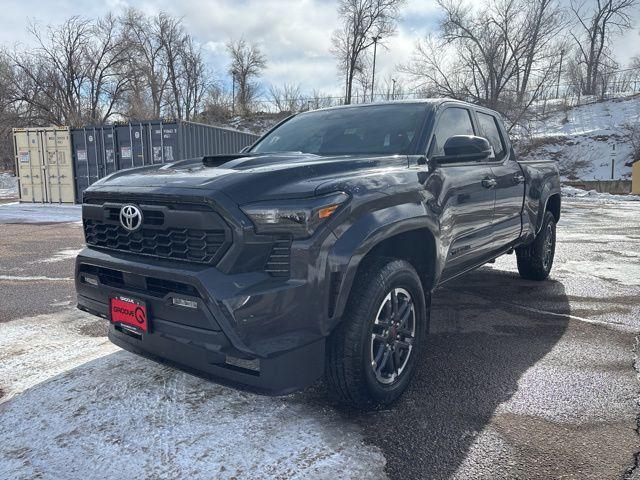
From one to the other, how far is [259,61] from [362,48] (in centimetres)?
1147

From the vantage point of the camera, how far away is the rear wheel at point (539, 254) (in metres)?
5.68

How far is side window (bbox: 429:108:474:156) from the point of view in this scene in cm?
349

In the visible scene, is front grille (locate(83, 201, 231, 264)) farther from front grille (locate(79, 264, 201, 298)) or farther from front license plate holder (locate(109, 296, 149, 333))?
front license plate holder (locate(109, 296, 149, 333))

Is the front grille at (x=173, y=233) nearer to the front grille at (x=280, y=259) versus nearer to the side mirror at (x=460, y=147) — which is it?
the front grille at (x=280, y=259)

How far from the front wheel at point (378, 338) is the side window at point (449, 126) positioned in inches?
42.7

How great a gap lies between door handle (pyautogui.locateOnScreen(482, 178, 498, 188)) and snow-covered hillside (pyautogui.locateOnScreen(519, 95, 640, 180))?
95.3ft

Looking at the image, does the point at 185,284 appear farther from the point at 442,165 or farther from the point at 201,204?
the point at 442,165

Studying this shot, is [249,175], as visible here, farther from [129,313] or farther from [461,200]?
[461,200]

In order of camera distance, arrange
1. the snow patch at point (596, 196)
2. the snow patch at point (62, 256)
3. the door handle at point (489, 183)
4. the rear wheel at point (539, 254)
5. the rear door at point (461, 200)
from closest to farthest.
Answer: the rear door at point (461, 200)
the door handle at point (489, 183)
the rear wheel at point (539, 254)
the snow patch at point (62, 256)
the snow patch at point (596, 196)

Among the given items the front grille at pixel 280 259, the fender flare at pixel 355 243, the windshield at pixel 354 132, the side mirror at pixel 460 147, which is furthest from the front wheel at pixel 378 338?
the windshield at pixel 354 132

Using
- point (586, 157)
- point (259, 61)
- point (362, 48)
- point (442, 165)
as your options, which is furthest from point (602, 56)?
point (442, 165)

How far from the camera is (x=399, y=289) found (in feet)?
9.21

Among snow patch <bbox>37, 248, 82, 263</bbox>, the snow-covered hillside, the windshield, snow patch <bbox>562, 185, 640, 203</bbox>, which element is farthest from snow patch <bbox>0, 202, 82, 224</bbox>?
the snow-covered hillside

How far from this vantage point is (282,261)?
2248 millimetres
